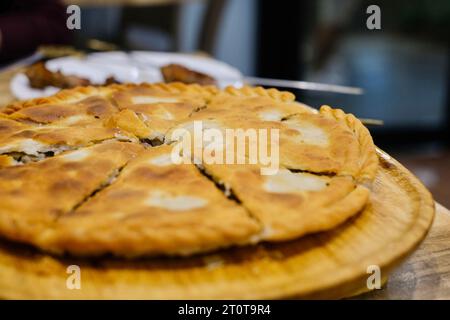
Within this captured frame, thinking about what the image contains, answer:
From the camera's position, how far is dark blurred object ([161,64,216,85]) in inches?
83.4

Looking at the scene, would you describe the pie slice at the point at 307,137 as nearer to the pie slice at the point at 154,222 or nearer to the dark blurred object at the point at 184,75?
the pie slice at the point at 154,222

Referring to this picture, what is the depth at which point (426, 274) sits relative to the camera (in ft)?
3.57

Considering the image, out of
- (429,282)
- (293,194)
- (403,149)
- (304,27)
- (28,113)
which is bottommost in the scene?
(403,149)

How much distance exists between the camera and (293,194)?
3.52 ft

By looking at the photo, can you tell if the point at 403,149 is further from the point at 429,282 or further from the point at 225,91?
the point at 429,282

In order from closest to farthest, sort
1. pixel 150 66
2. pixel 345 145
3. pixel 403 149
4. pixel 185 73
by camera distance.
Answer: pixel 345 145 → pixel 185 73 → pixel 150 66 → pixel 403 149

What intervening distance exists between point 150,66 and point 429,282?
153 centimetres

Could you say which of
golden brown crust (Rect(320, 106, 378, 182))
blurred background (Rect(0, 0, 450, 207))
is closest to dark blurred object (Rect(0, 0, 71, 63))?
blurred background (Rect(0, 0, 450, 207))

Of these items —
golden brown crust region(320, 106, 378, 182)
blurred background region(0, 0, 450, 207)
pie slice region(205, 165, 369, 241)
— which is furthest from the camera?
blurred background region(0, 0, 450, 207)

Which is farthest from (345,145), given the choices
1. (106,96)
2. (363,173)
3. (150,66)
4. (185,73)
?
(150,66)

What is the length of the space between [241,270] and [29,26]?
106 inches

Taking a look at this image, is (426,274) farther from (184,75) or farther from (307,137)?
(184,75)

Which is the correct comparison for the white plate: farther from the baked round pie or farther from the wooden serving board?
the wooden serving board

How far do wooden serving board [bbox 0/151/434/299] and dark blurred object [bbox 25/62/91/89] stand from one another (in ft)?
3.67
